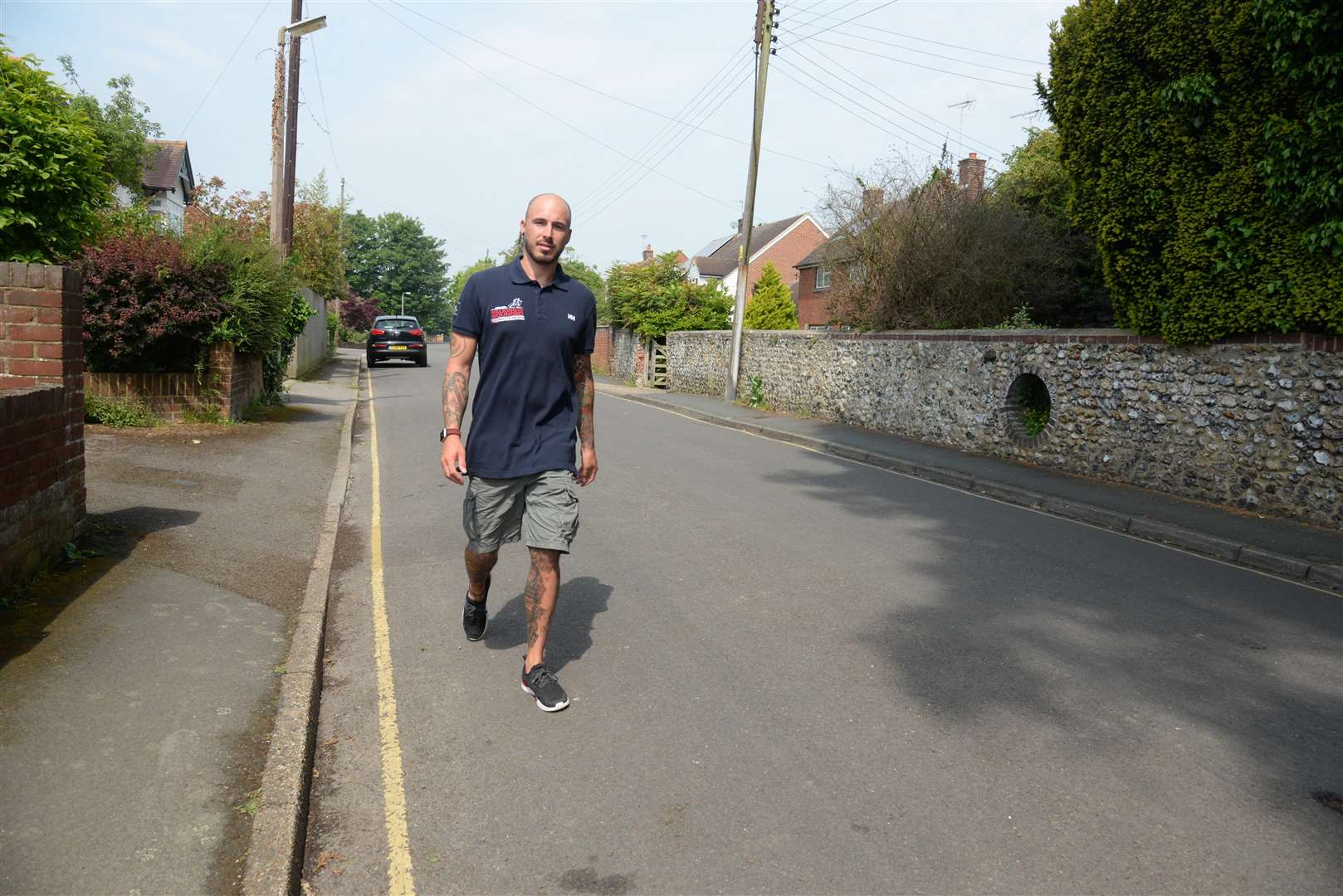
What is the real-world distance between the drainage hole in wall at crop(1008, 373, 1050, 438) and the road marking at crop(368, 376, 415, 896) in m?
9.74

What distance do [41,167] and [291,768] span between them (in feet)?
21.5

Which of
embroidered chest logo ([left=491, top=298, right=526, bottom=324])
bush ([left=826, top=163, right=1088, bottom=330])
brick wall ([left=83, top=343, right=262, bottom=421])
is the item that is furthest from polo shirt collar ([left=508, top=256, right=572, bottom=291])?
bush ([left=826, top=163, right=1088, bottom=330])

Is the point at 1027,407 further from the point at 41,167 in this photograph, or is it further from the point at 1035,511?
the point at 41,167

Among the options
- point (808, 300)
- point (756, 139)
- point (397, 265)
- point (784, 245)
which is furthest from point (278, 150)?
point (397, 265)

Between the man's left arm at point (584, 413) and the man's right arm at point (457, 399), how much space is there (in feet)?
1.59

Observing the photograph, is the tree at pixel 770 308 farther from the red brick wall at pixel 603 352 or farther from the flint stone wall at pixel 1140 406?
the flint stone wall at pixel 1140 406

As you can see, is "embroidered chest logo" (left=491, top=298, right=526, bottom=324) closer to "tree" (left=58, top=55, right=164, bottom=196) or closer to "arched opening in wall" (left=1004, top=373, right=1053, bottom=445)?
"arched opening in wall" (left=1004, top=373, right=1053, bottom=445)

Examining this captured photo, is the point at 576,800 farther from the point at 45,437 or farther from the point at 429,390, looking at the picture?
the point at 429,390

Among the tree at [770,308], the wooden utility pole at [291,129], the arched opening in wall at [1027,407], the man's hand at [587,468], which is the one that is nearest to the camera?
the man's hand at [587,468]

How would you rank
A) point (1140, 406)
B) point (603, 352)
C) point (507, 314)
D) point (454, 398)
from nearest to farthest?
point (507, 314) → point (454, 398) → point (1140, 406) → point (603, 352)

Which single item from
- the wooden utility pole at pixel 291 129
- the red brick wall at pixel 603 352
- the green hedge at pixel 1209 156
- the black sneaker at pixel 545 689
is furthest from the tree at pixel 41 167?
the red brick wall at pixel 603 352

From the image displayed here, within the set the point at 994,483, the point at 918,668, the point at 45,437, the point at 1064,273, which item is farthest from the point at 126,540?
the point at 1064,273

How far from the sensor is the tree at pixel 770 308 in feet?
121

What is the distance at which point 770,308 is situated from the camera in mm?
37344
